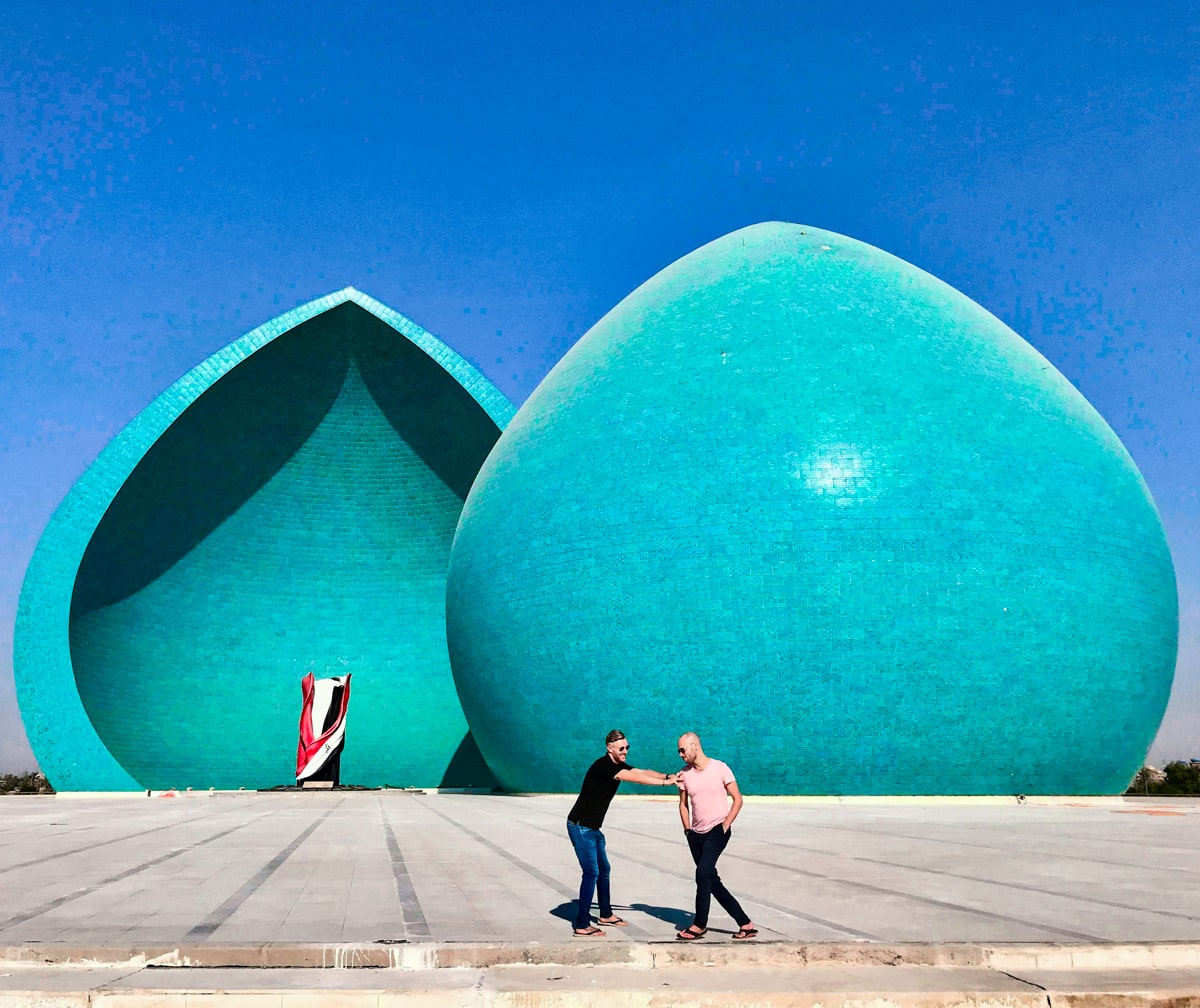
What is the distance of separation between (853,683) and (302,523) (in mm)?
19759

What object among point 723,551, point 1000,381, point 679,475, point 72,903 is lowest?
point 72,903

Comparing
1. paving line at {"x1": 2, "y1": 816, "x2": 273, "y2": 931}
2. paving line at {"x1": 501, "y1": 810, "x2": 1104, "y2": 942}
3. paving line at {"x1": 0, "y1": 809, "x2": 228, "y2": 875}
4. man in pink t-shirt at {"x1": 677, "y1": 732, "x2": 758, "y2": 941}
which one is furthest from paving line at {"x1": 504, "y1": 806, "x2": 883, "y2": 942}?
paving line at {"x1": 0, "y1": 809, "x2": 228, "y2": 875}

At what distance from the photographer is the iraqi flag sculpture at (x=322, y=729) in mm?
30391

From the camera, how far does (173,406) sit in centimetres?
2820

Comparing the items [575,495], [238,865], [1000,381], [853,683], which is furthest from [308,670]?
[238,865]

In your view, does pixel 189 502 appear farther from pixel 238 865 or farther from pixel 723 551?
pixel 238 865

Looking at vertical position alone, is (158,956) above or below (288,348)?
below

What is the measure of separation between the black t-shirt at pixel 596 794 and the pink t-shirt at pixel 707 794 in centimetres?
40

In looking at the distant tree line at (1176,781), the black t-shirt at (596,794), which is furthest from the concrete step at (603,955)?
the distant tree line at (1176,781)

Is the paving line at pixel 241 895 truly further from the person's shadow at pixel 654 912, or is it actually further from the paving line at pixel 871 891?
the paving line at pixel 871 891

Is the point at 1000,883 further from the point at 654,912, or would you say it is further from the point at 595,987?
the point at 595,987

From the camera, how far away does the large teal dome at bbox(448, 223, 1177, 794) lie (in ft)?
60.6

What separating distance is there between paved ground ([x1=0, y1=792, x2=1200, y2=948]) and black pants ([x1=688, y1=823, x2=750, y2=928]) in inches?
7.4

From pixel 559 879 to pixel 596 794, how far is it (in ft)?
7.63
